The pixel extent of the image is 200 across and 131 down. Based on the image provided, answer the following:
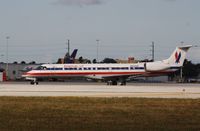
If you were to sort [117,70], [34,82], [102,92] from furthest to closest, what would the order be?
[34,82] < [117,70] < [102,92]

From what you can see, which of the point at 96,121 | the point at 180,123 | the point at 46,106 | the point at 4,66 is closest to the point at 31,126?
the point at 96,121

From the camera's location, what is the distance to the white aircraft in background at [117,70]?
68.8 m

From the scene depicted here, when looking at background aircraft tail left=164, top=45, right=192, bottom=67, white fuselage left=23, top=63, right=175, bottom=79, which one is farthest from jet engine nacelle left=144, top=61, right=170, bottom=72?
background aircraft tail left=164, top=45, right=192, bottom=67

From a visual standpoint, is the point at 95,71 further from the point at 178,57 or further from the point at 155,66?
the point at 178,57

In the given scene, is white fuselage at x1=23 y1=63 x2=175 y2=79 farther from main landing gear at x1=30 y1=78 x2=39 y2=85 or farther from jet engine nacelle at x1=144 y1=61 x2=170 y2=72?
main landing gear at x1=30 y1=78 x2=39 y2=85

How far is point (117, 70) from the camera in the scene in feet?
227

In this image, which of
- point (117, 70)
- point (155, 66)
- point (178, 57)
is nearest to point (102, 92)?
point (117, 70)

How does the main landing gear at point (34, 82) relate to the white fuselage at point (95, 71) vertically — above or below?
below

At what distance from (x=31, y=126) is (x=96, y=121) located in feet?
8.48

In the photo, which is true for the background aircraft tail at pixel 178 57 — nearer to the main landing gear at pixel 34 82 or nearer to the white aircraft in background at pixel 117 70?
the white aircraft in background at pixel 117 70

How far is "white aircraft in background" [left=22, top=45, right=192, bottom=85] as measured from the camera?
68.8 metres

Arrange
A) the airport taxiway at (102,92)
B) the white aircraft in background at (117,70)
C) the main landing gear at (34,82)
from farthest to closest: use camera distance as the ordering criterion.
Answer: the white aircraft in background at (117,70)
the main landing gear at (34,82)
the airport taxiway at (102,92)

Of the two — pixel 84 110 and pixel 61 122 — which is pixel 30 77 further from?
pixel 61 122

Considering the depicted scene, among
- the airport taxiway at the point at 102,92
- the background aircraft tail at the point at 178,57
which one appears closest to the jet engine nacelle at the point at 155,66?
the background aircraft tail at the point at 178,57
